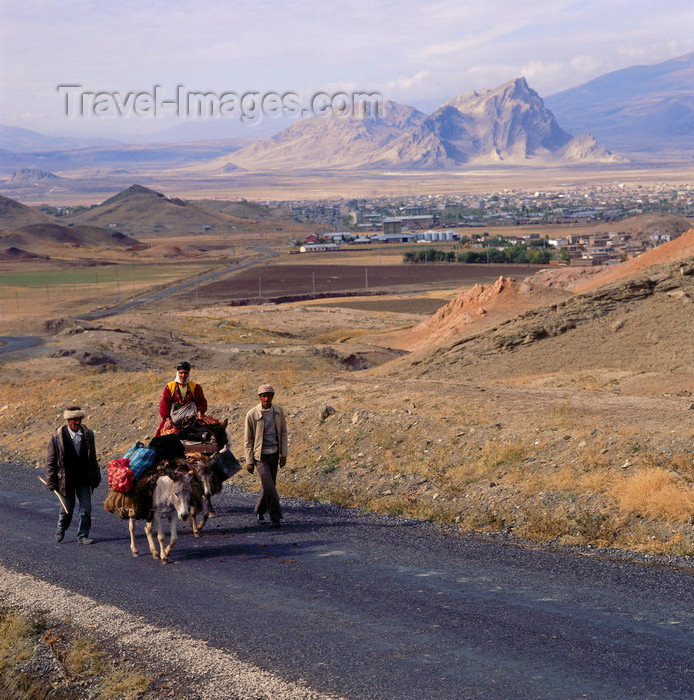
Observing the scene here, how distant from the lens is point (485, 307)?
141 ft

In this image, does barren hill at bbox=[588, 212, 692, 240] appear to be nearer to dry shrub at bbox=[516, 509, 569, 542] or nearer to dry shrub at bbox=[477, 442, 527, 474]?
dry shrub at bbox=[477, 442, 527, 474]

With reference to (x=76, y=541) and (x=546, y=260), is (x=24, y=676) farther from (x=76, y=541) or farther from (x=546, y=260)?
(x=546, y=260)

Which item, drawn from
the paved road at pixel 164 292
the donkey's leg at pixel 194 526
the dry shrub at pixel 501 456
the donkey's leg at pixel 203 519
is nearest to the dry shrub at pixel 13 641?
the donkey's leg at pixel 194 526

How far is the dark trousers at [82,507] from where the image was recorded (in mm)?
12055

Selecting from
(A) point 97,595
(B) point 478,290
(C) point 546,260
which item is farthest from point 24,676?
(C) point 546,260

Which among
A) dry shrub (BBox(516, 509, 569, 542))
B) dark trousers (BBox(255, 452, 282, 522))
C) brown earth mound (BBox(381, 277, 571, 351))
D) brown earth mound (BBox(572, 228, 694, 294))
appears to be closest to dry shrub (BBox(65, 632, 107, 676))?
dark trousers (BBox(255, 452, 282, 522))

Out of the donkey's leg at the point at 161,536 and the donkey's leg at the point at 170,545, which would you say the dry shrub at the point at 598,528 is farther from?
the donkey's leg at the point at 161,536

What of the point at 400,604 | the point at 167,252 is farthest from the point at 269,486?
the point at 167,252

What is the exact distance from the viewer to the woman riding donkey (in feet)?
39.5

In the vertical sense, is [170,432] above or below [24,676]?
above

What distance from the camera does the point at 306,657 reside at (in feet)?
26.7

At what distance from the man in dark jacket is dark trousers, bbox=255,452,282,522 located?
228 cm

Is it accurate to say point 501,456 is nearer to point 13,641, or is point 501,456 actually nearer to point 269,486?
point 269,486

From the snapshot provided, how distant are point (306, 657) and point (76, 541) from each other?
5521 millimetres
